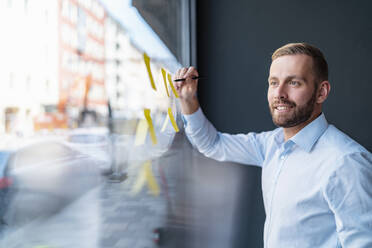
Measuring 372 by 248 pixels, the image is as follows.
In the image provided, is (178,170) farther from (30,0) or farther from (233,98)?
Answer: (30,0)

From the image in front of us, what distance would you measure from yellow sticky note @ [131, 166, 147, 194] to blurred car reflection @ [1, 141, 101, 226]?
0.26 meters

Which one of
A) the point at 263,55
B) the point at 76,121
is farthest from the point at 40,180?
the point at 263,55

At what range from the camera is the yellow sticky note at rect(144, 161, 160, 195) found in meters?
0.83

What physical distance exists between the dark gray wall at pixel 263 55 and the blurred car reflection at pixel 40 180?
1.30 m

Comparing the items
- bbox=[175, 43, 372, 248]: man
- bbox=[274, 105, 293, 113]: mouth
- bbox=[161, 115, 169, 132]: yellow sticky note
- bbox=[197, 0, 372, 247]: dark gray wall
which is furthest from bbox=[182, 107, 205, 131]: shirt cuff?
bbox=[197, 0, 372, 247]: dark gray wall

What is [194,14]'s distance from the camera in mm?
1572

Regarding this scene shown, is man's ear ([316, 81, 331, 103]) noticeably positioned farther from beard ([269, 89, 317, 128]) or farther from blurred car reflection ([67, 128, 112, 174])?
blurred car reflection ([67, 128, 112, 174])

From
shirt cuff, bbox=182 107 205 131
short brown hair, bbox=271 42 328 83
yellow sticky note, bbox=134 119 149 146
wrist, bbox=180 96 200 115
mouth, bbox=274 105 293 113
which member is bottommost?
yellow sticky note, bbox=134 119 149 146

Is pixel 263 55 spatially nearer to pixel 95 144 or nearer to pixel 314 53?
pixel 314 53

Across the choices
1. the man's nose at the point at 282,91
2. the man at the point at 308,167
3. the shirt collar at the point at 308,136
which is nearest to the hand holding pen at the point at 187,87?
the man at the point at 308,167

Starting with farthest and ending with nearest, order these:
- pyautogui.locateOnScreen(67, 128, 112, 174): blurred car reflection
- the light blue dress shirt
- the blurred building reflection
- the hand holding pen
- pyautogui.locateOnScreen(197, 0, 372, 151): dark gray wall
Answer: pyautogui.locateOnScreen(197, 0, 372, 151): dark gray wall
the hand holding pen
the light blue dress shirt
pyautogui.locateOnScreen(67, 128, 112, 174): blurred car reflection
the blurred building reflection

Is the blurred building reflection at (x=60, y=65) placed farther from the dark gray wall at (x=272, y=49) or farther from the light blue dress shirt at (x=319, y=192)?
the dark gray wall at (x=272, y=49)

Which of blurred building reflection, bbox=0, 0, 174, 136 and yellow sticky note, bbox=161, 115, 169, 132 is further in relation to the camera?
yellow sticky note, bbox=161, 115, 169, 132

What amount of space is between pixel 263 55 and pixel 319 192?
1.11m
